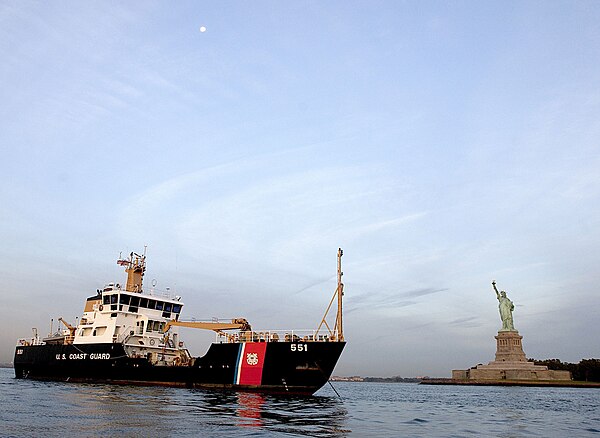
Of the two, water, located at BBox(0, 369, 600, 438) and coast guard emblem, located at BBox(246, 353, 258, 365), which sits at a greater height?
coast guard emblem, located at BBox(246, 353, 258, 365)

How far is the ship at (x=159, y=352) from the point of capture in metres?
32.8

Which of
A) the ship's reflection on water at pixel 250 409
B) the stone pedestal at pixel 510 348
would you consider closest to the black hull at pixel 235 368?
the ship's reflection on water at pixel 250 409

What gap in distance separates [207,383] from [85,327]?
51.2ft

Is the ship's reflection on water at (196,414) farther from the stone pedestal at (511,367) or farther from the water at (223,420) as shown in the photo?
the stone pedestal at (511,367)

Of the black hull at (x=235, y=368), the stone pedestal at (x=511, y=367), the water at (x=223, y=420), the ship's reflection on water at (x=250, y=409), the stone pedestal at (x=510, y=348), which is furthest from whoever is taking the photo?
the stone pedestal at (x=510, y=348)

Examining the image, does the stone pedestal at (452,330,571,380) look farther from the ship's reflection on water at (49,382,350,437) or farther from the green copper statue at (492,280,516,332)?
the ship's reflection on water at (49,382,350,437)

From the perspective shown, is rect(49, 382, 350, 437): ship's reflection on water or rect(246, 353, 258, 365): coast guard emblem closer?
rect(49, 382, 350, 437): ship's reflection on water

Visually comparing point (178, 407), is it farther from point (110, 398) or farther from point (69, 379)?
point (69, 379)

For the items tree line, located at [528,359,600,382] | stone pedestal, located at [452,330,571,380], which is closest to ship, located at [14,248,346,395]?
stone pedestal, located at [452,330,571,380]

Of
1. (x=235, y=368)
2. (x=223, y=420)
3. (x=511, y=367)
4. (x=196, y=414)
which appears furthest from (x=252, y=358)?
(x=511, y=367)

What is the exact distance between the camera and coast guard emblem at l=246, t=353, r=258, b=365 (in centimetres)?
3375

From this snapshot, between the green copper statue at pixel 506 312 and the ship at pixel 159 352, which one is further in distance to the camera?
the green copper statue at pixel 506 312

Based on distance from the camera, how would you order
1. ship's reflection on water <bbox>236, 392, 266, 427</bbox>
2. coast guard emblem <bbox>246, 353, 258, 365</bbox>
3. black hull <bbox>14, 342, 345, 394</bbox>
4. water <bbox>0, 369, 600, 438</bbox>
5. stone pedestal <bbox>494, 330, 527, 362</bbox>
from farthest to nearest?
stone pedestal <bbox>494, 330, 527, 362</bbox>
coast guard emblem <bbox>246, 353, 258, 365</bbox>
black hull <bbox>14, 342, 345, 394</bbox>
ship's reflection on water <bbox>236, 392, 266, 427</bbox>
water <bbox>0, 369, 600, 438</bbox>

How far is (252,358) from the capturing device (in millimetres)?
33812
